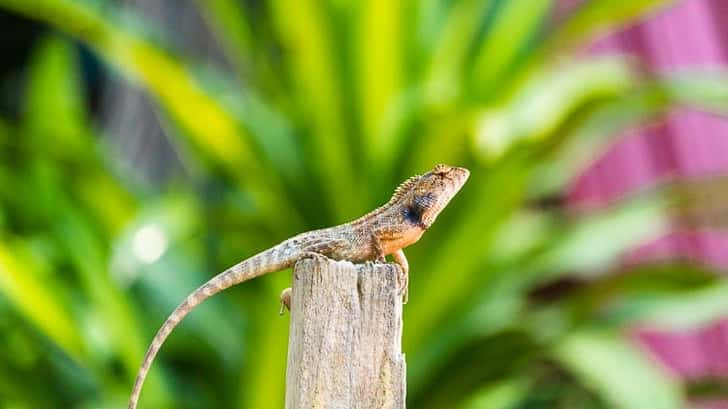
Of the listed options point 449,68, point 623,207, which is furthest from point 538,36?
point 623,207

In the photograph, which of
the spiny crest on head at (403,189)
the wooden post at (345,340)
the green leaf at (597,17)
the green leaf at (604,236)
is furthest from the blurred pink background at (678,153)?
the wooden post at (345,340)

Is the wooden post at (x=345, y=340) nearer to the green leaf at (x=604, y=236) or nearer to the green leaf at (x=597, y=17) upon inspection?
the green leaf at (x=597, y=17)

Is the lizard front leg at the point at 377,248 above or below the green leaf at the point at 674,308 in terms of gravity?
below

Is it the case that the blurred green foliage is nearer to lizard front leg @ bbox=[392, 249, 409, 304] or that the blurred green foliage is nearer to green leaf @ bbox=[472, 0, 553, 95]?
green leaf @ bbox=[472, 0, 553, 95]

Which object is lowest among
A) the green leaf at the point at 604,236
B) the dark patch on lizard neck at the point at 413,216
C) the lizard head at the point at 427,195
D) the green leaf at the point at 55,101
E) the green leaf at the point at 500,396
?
the dark patch on lizard neck at the point at 413,216

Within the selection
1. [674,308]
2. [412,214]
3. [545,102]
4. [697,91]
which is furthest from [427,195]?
[674,308]

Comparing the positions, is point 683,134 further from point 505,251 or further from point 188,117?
point 188,117
